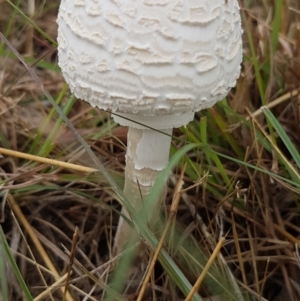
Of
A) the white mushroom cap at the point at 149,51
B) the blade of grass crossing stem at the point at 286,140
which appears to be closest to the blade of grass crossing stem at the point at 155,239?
the white mushroom cap at the point at 149,51

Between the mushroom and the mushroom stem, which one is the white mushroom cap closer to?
the mushroom

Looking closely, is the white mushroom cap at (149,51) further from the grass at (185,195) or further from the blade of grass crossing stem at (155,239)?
the grass at (185,195)

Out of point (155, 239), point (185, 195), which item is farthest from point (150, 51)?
point (185, 195)

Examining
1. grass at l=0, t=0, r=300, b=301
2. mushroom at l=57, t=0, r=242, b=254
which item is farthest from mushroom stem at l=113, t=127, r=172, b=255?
mushroom at l=57, t=0, r=242, b=254

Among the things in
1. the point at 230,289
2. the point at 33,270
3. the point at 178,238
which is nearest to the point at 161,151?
the point at 178,238

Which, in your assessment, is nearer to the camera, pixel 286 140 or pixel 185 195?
pixel 286 140

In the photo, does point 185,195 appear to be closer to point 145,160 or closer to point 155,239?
point 145,160
